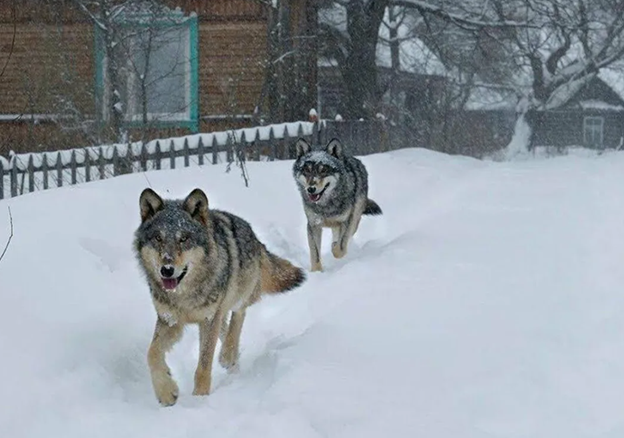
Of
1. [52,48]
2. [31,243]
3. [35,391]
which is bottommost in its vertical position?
[35,391]

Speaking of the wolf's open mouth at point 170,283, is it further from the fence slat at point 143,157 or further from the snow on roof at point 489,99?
the snow on roof at point 489,99

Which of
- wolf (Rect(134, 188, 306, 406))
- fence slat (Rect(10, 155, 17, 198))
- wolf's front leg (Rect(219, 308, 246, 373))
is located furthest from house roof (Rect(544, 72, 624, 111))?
wolf (Rect(134, 188, 306, 406))

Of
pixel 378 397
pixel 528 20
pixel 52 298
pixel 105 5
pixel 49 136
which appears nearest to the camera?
pixel 378 397

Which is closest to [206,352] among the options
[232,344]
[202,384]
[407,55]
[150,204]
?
[202,384]

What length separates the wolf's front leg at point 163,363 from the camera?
5410 mm

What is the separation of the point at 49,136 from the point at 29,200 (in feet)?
38.5

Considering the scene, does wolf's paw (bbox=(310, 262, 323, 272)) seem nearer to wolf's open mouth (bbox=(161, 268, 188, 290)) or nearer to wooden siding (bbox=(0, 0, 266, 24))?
wolf's open mouth (bbox=(161, 268, 188, 290))

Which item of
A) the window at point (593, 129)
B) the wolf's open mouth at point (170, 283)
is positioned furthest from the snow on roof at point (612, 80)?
the wolf's open mouth at point (170, 283)

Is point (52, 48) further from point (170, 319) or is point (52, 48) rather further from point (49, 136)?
point (170, 319)

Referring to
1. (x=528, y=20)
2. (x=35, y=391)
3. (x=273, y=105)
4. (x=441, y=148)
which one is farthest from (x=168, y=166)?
(x=441, y=148)

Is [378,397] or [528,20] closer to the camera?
[378,397]

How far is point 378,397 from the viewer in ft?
16.7

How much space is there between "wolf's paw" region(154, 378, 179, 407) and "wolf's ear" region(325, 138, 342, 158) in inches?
217

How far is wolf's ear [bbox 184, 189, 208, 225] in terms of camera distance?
5.64 m
